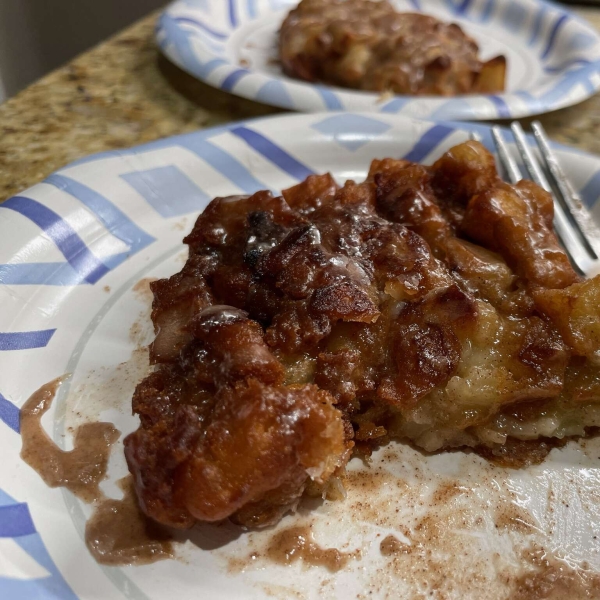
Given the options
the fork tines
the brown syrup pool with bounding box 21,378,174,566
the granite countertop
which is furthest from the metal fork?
the brown syrup pool with bounding box 21,378,174,566

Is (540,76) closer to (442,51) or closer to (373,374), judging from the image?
(442,51)

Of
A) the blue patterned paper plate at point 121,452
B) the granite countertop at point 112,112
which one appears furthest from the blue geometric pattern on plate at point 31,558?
the granite countertop at point 112,112

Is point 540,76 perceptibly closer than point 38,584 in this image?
No

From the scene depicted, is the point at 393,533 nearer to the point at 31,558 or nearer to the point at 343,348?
the point at 343,348

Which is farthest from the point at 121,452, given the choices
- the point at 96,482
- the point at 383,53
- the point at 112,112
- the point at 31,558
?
the point at 383,53

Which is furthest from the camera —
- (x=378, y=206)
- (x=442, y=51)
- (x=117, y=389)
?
(x=442, y=51)

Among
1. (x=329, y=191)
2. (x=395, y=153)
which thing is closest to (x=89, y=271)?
(x=329, y=191)

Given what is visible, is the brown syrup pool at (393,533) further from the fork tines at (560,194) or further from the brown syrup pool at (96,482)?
the fork tines at (560,194)
